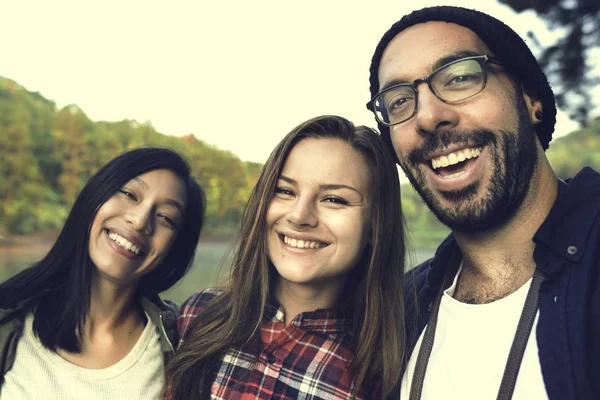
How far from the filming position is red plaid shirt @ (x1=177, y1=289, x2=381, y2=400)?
Result: 1957mm

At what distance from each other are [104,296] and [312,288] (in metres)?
1.06

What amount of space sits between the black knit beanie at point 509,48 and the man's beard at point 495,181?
0.21m

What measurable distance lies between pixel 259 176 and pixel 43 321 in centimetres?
118

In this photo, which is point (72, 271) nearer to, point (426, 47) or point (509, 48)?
point (426, 47)

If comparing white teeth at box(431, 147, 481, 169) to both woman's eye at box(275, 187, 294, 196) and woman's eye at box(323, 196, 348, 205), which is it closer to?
woman's eye at box(323, 196, 348, 205)

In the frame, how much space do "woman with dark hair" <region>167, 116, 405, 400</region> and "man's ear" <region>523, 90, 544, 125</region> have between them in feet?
2.04

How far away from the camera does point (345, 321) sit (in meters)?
2.17

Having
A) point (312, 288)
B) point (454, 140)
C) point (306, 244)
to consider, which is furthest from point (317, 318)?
point (454, 140)

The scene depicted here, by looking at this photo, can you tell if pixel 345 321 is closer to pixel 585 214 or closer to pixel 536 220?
pixel 536 220

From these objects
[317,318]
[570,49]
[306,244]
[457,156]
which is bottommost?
[317,318]

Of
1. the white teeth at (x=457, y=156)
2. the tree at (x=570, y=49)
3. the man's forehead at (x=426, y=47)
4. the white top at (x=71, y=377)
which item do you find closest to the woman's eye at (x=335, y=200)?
the white teeth at (x=457, y=156)

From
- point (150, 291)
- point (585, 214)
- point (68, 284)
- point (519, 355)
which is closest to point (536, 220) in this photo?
point (585, 214)

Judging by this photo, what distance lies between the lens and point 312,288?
2170mm

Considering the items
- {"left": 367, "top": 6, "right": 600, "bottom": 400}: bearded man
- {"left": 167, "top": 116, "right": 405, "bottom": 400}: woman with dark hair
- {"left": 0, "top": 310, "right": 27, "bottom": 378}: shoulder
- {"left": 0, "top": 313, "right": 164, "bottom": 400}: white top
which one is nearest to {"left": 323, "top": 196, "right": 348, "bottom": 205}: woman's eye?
{"left": 167, "top": 116, "right": 405, "bottom": 400}: woman with dark hair
